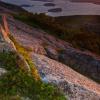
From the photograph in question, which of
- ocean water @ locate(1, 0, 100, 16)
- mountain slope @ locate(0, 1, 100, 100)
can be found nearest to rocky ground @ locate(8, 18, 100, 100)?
mountain slope @ locate(0, 1, 100, 100)

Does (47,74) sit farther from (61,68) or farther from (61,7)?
(61,7)

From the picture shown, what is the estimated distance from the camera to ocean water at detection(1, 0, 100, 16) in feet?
85.5

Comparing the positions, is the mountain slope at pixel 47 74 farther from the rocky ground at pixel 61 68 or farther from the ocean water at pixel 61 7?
the ocean water at pixel 61 7

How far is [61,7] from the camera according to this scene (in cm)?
2847

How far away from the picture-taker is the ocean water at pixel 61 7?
26050 millimetres

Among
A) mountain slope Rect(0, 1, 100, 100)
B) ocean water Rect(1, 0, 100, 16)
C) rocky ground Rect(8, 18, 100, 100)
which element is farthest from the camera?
ocean water Rect(1, 0, 100, 16)

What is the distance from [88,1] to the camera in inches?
1227

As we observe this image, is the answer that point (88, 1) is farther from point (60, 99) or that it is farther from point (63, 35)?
point (60, 99)

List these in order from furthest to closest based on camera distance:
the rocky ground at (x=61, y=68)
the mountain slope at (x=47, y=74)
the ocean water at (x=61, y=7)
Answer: the ocean water at (x=61, y=7), the rocky ground at (x=61, y=68), the mountain slope at (x=47, y=74)

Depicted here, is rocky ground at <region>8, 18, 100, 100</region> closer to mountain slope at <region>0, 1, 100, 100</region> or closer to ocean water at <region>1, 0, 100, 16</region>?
mountain slope at <region>0, 1, 100, 100</region>

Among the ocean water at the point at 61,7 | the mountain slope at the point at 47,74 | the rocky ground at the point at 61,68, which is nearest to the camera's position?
the mountain slope at the point at 47,74

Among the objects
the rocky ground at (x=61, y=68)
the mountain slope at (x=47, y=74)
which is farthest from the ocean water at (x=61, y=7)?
the mountain slope at (x=47, y=74)

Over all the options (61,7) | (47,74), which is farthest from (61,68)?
(61,7)

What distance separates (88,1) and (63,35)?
16.1 meters
